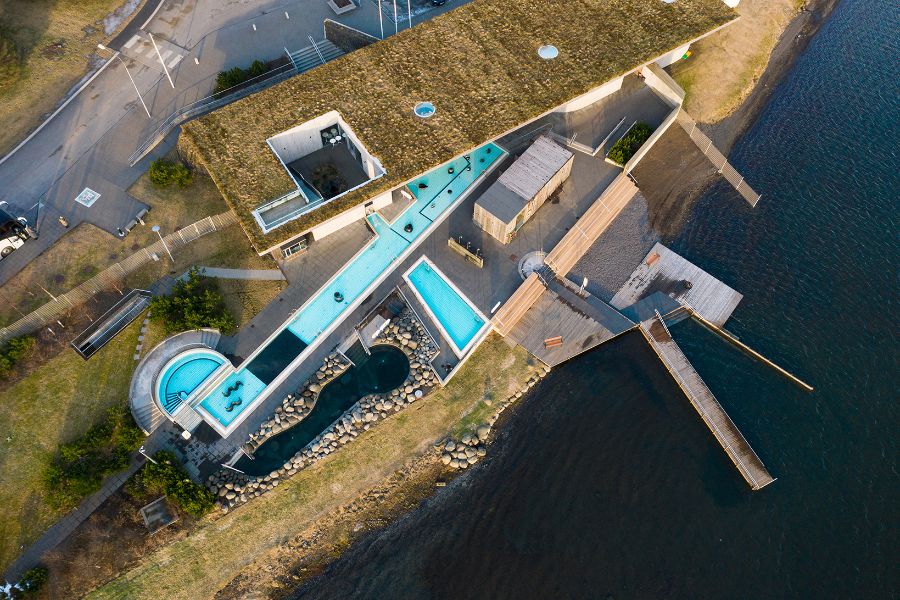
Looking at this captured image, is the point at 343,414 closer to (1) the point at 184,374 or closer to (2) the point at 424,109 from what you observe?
(1) the point at 184,374

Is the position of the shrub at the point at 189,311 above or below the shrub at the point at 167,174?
below

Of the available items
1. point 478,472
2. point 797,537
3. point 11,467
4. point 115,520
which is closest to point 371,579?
point 478,472

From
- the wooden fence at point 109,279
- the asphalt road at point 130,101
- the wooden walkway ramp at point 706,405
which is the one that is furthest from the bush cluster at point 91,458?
the wooden walkway ramp at point 706,405

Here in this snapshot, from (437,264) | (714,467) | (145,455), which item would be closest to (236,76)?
(437,264)

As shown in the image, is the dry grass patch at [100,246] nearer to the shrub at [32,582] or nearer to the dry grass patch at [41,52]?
the dry grass patch at [41,52]

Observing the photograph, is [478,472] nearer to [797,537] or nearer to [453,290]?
[453,290]

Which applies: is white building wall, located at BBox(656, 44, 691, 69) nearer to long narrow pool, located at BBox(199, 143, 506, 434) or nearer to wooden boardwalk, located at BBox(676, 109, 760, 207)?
wooden boardwalk, located at BBox(676, 109, 760, 207)

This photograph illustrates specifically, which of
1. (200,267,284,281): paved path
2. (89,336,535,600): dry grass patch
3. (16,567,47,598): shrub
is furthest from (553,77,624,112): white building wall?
(16,567,47,598): shrub
